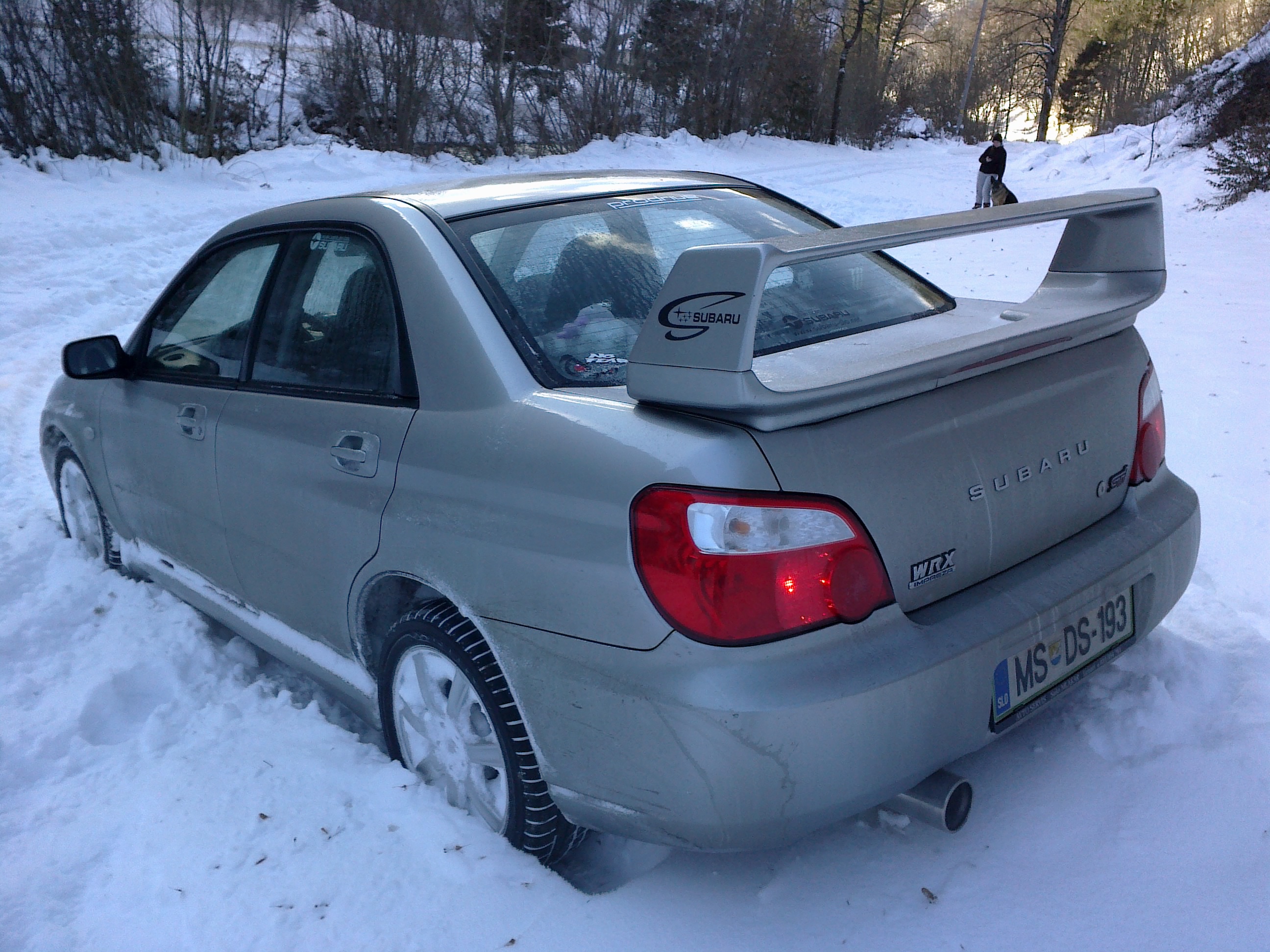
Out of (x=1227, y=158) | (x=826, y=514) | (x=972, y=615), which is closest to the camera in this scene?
(x=826, y=514)

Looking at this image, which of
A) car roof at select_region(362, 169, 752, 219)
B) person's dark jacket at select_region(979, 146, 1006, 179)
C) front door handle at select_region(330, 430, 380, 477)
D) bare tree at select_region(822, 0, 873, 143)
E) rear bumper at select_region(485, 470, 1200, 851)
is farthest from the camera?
bare tree at select_region(822, 0, 873, 143)

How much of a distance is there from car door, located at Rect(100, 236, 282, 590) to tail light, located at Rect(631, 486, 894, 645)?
5.80 feet

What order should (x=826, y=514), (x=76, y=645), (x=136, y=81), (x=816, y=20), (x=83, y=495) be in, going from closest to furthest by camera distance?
(x=826, y=514), (x=76, y=645), (x=83, y=495), (x=136, y=81), (x=816, y=20)

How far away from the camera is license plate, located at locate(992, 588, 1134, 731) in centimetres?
204

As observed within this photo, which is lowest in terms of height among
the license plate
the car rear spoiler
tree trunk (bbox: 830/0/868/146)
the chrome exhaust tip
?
the chrome exhaust tip

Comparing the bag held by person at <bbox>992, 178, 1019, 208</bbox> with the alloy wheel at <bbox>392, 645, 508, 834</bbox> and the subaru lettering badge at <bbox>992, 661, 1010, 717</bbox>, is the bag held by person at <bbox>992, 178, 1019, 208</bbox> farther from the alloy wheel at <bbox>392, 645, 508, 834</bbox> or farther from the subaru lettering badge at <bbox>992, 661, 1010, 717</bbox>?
the alloy wheel at <bbox>392, 645, 508, 834</bbox>

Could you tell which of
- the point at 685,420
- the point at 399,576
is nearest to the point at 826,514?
the point at 685,420

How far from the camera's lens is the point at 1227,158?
1439 cm

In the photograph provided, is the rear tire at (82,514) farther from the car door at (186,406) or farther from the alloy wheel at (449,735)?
the alloy wheel at (449,735)

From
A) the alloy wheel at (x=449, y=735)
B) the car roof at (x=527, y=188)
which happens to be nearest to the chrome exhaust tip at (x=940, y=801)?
the alloy wheel at (x=449, y=735)

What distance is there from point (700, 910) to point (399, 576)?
3.36ft

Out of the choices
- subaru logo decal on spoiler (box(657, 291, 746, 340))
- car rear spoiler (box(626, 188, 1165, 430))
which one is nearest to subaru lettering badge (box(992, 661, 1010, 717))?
car rear spoiler (box(626, 188, 1165, 430))

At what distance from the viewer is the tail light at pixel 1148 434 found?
2.49 meters

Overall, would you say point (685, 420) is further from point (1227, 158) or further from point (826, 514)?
point (1227, 158)
